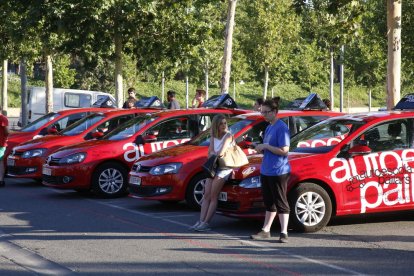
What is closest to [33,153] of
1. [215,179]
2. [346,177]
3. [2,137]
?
[2,137]

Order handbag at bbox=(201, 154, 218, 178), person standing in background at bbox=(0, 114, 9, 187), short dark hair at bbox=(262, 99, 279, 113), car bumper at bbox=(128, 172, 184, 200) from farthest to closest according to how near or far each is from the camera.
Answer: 1. person standing in background at bbox=(0, 114, 9, 187)
2. car bumper at bbox=(128, 172, 184, 200)
3. handbag at bbox=(201, 154, 218, 178)
4. short dark hair at bbox=(262, 99, 279, 113)

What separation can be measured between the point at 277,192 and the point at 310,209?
0.81 meters

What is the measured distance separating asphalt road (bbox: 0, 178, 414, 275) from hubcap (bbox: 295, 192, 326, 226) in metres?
0.21

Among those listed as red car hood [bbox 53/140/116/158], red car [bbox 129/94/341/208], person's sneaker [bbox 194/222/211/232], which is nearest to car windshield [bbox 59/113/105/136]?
red car hood [bbox 53/140/116/158]

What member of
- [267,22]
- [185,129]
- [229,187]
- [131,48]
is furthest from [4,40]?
[229,187]

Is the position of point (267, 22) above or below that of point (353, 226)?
above

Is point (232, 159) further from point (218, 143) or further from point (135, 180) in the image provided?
point (135, 180)

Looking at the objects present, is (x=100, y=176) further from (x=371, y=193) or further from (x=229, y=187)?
(x=371, y=193)

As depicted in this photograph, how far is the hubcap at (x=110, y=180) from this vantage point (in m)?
14.3

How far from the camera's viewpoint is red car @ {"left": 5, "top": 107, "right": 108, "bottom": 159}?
727 inches

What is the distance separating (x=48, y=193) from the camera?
603 inches

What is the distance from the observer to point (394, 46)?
51.9 feet

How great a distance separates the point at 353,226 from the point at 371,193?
0.66 meters

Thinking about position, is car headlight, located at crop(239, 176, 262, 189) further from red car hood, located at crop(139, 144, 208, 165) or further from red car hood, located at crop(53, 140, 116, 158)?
red car hood, located at crop(53, 140, 116, 158)
